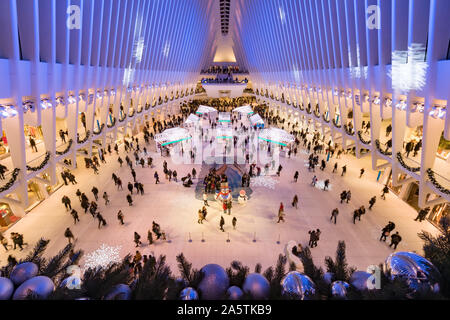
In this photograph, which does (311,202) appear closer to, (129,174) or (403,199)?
(403,199)

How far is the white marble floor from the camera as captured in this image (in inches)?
401

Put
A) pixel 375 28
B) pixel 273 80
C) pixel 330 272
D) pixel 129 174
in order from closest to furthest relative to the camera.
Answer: pixel 330 272 < pixel 375 28 < pixel 129 174 < pixel 273 80

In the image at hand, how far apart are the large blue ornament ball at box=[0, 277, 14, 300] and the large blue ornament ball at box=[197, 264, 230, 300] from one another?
189 centimetres

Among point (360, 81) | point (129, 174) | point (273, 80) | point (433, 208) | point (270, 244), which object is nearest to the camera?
point (270, 244)

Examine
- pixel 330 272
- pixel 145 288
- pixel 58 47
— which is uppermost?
pixel 58 47

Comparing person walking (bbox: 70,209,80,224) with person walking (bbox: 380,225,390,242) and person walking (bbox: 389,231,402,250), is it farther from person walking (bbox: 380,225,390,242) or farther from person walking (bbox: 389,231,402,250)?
person walking (bbox: 389,231,402,250)

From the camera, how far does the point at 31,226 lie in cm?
1182

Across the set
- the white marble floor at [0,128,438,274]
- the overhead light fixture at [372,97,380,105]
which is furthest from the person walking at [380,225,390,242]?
the overhead light fixture at [372,97,380,105]

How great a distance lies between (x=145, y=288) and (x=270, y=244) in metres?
9.36

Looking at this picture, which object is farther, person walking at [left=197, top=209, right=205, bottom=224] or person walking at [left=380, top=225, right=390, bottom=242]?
person walking at [left=197, top=209, right=205, bottom=224]

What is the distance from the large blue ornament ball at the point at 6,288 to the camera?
7.48ft

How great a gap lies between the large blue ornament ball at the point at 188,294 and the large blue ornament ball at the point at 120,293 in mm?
511

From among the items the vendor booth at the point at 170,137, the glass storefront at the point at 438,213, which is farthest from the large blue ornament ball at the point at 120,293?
the vendor booth at the point at 170,137
